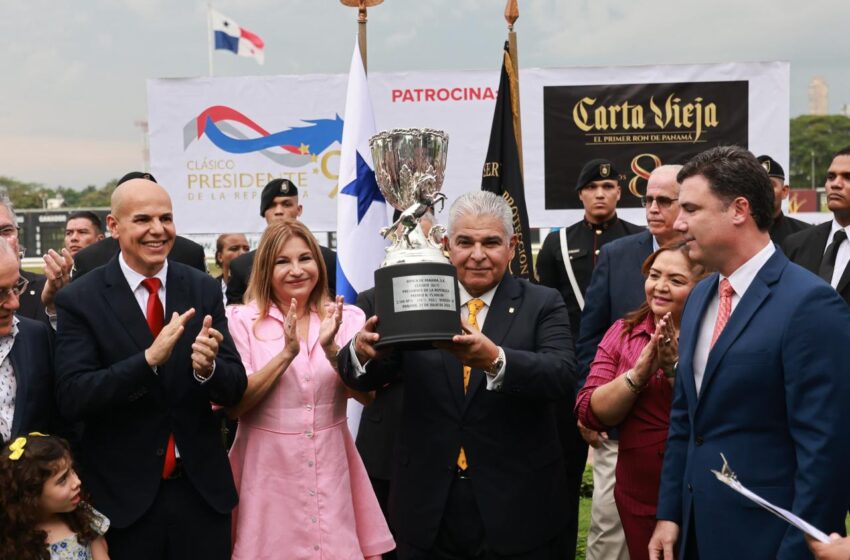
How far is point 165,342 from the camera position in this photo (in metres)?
3.32

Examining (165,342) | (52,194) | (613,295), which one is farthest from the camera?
(52,194)

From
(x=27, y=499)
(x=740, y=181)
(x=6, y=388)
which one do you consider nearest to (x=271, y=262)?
(x=6, y=388)

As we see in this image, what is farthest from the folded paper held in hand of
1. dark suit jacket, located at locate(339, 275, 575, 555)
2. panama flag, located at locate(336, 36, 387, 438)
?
panama flag, located at locate(336, 36, 387, 438)

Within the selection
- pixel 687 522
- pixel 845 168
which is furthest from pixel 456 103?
pixel 687 522

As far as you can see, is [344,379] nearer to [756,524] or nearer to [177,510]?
[177,510]

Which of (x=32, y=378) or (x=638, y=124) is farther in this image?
(x=638, y=124)

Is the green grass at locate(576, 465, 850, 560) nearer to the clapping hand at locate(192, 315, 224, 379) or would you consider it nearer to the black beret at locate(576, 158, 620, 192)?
the black beret at locate(576, 158, 620, 192)

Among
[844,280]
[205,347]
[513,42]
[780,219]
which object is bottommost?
Answer: [205,347]

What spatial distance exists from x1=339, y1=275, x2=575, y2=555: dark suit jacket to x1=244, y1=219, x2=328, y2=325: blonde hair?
1.71ft

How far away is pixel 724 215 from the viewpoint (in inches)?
117

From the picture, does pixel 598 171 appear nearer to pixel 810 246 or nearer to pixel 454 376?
pixel 810 246

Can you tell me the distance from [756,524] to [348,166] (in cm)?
406

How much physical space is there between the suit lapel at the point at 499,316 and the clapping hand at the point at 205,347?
98cm

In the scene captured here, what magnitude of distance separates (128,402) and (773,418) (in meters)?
2.28
